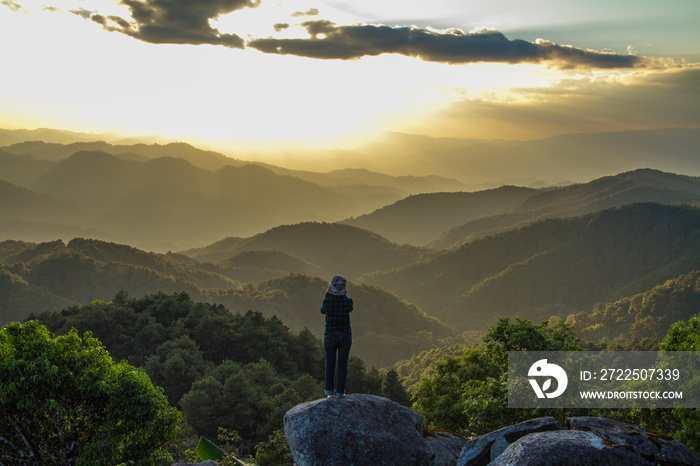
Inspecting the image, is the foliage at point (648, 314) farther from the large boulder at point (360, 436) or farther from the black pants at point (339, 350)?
the black pants at point (339, 350)

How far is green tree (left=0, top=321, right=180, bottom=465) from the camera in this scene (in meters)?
17.5

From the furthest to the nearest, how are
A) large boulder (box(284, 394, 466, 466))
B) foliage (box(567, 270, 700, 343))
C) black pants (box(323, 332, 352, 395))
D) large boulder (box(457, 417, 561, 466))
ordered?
1. foliage (box(567, 270, 700, 343))
2. black pants (box(323, 332, 352, 395))
3. large boulder (box(284, 394, 466, 466))
4. large boulder (box(457, 417, 561, 466))

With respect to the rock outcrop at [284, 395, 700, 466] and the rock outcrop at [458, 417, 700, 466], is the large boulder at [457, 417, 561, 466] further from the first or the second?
the rock outcrop at [458, 417, 700, 466]

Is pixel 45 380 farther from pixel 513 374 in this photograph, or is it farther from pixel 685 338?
pixel 685 338

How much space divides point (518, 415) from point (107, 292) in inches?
6058

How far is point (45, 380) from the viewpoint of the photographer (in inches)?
695

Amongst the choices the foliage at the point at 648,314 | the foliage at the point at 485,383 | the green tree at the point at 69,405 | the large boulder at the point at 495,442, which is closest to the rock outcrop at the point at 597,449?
the large boulder at the point at 495,442

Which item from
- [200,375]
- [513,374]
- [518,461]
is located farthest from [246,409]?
[518,461]

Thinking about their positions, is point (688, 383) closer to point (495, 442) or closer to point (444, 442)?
point (495, 442)

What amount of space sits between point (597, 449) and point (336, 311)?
8457mm

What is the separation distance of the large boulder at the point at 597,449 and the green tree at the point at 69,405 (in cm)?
1350

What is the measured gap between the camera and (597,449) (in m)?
13.1

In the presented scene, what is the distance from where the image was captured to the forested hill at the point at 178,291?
141625mm

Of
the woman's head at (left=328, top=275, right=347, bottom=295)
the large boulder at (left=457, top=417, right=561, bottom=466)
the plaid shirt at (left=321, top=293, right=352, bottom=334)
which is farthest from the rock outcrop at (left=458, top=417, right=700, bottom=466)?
the woman's head at (left=328, top=275, right=347, bottom=295)
